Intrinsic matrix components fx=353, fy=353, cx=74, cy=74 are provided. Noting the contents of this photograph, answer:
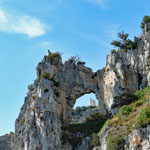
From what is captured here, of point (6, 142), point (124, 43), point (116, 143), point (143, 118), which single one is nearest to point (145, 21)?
point (124, 43)

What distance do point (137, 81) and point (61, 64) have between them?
49.4ft

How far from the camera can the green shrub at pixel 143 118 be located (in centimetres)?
4422

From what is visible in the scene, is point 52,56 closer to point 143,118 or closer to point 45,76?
point 45,76

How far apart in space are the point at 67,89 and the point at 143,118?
2314 cm

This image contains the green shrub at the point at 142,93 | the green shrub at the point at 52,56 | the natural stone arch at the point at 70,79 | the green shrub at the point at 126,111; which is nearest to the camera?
the green shrub at the point at 126,111

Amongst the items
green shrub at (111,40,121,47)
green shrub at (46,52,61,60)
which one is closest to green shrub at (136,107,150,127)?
green shrub at (111,40,121,47)

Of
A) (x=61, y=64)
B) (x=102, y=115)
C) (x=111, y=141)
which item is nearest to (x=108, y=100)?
(x=102, y=115)

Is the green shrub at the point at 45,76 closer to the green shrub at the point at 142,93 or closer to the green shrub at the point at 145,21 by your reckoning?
the green shrub at the point at 142,93

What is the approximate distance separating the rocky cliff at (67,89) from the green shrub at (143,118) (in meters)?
6.35

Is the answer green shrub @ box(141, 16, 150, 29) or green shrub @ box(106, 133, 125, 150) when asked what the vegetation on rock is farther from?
green shrub @ box(141, 16, 150, 29)

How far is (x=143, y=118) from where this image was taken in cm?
4494

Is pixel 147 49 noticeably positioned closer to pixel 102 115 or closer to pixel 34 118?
pixel 102 115

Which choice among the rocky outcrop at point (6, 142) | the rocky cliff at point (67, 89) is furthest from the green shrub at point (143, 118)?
the rocky outcrop at point (6, 142)

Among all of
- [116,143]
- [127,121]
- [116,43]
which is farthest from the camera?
[116,43]
